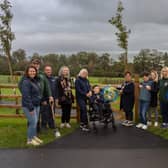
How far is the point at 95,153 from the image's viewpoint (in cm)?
679

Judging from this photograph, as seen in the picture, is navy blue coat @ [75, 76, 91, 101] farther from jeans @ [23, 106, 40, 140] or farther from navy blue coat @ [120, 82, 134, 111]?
jeans @ [23, 106, 40, 140]

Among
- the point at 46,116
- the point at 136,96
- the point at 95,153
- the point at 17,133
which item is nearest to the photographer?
the point at 95,153

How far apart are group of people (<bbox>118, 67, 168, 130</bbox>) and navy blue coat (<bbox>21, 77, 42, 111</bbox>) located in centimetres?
313

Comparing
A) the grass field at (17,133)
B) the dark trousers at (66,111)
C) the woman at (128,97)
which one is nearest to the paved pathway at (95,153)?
the grass field at (17,133)

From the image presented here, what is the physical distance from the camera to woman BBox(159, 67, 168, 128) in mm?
9219

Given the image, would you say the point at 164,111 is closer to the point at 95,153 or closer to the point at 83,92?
the point at 83,92

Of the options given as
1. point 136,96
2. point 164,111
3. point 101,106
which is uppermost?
point 136,96

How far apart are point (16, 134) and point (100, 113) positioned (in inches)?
89.8

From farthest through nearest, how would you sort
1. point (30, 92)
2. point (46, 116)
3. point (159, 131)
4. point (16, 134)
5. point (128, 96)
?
point (128, 96)
point (46, 116)
point (159, 131)
point (16, 134)
point (30, 92)

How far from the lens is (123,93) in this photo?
32.8 feet

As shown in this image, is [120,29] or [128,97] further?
[120,29]

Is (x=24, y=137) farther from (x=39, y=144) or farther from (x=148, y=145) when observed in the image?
(x=148, y=145)

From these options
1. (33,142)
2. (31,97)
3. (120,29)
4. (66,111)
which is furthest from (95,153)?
(120,29)

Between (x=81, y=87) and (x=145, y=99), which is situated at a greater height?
(x=81, y=87)
